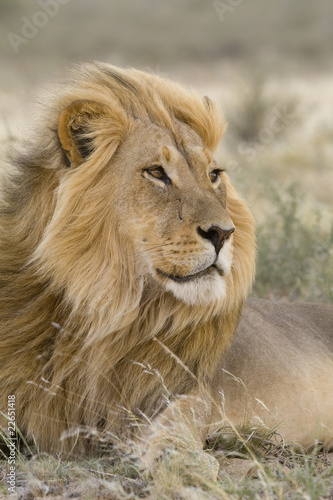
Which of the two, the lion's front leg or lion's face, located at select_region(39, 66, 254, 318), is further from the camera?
lion's face, located at select_region(39, 66, 254, 318)

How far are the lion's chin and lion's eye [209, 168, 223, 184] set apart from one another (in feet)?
2.07

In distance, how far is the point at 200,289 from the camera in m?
3.42

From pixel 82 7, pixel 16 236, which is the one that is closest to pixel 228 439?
pixel 16 236

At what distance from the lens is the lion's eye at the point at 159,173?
359cm

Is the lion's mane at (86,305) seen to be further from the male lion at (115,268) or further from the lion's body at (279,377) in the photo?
the lion's body at (279,377)

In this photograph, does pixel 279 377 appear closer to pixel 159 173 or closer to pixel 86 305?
pixel 86 305

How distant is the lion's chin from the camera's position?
342 cm

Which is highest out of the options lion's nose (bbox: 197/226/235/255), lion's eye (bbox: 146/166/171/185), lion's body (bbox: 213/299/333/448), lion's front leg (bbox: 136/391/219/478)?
lion's eye (bbox: 146/166/171/185)

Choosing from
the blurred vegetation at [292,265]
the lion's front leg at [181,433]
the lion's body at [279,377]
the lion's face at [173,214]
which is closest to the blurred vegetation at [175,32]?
the blurred vegetation at [292,265]

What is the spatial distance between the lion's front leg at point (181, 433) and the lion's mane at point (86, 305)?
0.10 m

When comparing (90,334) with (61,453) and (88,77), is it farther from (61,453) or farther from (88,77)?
(88,77)

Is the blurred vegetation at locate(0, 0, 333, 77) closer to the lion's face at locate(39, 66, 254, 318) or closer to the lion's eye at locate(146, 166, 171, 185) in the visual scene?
the lion's face at locate(39, 66, 254, 318)

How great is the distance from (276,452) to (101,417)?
955mm

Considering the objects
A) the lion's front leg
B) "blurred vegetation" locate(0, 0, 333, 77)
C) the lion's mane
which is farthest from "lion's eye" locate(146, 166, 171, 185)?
"blurred vegetation" locate(0, 0, 333, 77)
